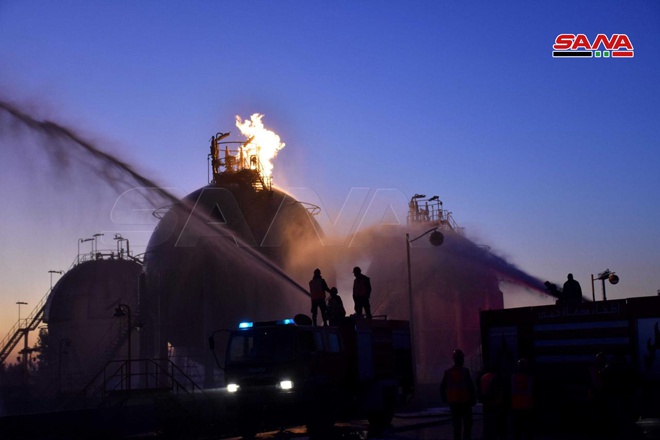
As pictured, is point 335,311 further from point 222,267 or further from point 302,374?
point 222,267

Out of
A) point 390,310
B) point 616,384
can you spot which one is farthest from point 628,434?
point 390,310

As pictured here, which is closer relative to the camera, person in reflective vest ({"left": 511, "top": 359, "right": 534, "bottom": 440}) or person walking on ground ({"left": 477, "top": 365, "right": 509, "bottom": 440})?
person in reflective vest ({"left": 511, "top": 359, "right": 534, "bottom": 440})

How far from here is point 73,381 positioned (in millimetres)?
58094

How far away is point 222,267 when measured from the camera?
40906mm

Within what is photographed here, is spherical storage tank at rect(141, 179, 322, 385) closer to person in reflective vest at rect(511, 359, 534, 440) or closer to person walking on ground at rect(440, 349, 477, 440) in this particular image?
person walking on ground at rect(440, 349, 477, 440)

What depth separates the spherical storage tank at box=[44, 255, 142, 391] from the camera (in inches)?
2408

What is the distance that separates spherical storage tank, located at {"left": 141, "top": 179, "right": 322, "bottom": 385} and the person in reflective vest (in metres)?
26.1

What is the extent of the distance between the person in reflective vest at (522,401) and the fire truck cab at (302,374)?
5.54 m

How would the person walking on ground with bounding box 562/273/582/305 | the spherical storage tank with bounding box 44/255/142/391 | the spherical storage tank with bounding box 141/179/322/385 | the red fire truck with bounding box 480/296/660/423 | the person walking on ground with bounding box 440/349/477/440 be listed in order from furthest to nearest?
the spherical storage tank with bounding box 44/255/142/391 < the spherical storage tank with bounding box 141/179/322/385 < the person walking on ground with bounding box 562/273/582/305 < the red fire truck with bounding box 480/296/660/423 < the person walking on ground with bounding box 440/349/477/440

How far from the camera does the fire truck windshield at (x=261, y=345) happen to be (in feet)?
63.3

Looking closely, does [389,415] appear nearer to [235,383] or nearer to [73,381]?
[235,383]

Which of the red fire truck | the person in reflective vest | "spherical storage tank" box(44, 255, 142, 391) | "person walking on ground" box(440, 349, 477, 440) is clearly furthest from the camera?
"spherical storage tank" box(44, 255, 142, 391)

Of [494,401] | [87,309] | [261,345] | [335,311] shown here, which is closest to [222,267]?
[335,311]

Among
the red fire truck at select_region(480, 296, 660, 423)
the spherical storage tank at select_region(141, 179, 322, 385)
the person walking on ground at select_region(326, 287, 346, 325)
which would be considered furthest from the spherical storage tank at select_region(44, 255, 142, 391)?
the red fire truck at select_region(480, 296, 660, 423)
